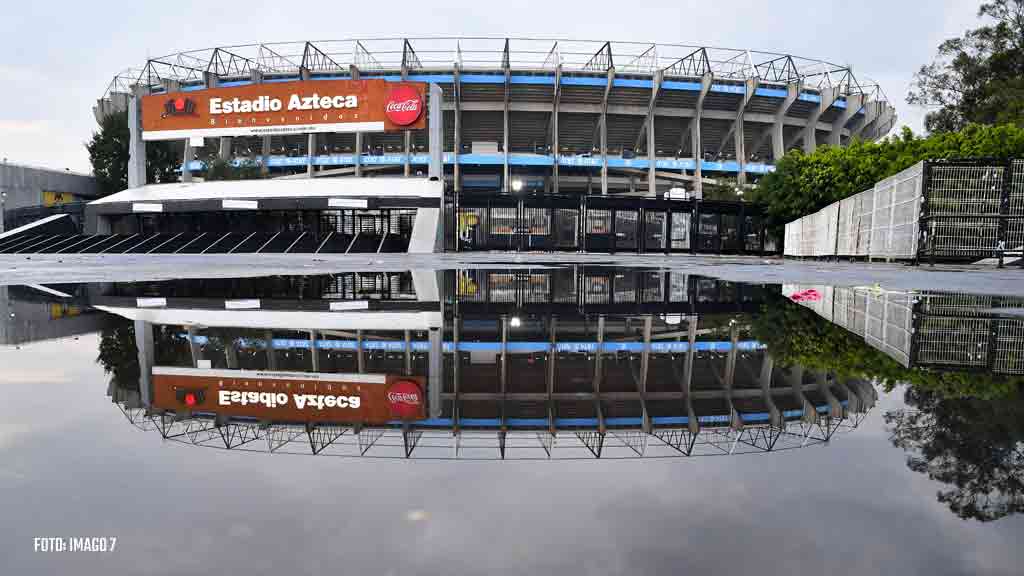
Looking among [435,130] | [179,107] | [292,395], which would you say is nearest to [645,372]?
[292,395]

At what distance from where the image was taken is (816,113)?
51.0 m

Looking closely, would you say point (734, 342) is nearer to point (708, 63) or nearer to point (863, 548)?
point (863, 548)

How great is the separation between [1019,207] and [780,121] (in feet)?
128

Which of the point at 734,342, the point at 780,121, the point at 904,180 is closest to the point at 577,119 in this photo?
the point at 780,121

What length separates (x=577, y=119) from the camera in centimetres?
5162

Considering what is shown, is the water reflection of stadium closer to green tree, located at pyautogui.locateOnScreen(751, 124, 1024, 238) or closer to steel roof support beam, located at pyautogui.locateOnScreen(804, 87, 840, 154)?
green tree, located at pyautogui.locateOnScreen(751, 124, 1024, 238)

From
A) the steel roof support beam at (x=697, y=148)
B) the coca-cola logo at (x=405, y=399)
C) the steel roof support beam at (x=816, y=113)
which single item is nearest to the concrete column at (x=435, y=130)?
the coca-cola logo at (x=405, y=399)

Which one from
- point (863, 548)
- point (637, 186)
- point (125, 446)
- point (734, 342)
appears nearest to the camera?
point (863, 548)

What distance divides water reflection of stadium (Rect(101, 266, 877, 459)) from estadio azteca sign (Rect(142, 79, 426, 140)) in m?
22.2

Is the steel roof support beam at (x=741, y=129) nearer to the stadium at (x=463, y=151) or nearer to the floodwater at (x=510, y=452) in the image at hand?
the stadium at (x=463, y=151)

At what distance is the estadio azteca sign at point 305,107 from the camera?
26.5 meters

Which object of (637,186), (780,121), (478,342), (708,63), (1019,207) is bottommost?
(478,342)

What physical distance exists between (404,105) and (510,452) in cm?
2683

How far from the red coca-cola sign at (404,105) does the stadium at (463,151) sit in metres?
0.08
